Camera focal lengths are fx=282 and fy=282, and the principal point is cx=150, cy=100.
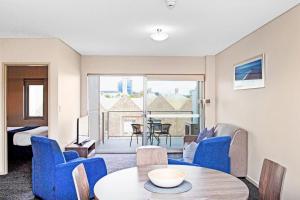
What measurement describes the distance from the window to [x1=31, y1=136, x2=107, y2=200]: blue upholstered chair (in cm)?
448

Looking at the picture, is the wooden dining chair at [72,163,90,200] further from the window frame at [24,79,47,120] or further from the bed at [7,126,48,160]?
the window frame at [24,79,47,120]

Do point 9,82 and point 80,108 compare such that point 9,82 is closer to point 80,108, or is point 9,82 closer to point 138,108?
point 80,108

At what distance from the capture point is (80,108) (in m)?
6.92

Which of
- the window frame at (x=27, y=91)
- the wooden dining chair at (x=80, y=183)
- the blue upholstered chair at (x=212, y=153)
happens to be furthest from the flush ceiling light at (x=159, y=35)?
the window frame at (x=27, y=91)

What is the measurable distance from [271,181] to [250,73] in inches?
112

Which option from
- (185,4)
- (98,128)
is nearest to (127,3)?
(185,4)

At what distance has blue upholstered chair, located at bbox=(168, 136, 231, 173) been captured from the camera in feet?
11.6

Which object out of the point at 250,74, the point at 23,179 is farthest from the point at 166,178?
the point at 23,179

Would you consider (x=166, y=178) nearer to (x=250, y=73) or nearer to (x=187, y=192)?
(x=187, y=192)

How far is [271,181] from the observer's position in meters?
2.08

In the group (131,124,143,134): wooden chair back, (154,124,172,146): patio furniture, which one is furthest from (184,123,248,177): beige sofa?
(131,124,143,134): wooden chair back

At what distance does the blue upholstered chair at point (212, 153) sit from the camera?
3527 mm

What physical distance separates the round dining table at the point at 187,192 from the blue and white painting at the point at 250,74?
2.35 meters

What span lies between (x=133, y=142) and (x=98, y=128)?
1122 millimetres
